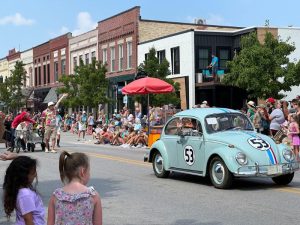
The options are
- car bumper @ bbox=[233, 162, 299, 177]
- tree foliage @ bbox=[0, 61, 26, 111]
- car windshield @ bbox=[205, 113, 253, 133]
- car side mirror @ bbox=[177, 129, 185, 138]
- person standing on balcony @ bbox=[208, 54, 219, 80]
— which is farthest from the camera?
tree foliage @ bbox=[0, 61, 26, 111]

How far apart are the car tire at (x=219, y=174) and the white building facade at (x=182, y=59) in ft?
85.3

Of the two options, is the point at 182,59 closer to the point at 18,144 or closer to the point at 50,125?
the point at 50,125

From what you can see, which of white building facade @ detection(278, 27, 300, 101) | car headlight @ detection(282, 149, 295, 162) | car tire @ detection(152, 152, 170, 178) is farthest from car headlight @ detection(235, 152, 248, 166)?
white building facade @ detection(278, 27, 300, 101)

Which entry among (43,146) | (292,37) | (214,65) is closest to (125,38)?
(214,65)

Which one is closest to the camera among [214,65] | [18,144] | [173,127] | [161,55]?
[173,127]

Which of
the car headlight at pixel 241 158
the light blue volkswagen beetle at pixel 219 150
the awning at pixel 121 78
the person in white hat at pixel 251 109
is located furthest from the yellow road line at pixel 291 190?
the awning at pixel 121 78

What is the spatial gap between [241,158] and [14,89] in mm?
54822

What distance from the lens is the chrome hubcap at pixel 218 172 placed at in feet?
35.2

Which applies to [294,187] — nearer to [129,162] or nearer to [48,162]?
[129,162]

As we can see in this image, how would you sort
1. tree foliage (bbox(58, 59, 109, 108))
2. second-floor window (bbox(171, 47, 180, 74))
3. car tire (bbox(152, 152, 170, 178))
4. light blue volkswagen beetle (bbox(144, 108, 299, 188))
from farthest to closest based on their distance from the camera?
tree foliage (bbox(58, 59, 109, 108)) < second-floor window (bbox(171, 47, 180, 74)) < car tire (bbox(152, 152, 170, 178)) < light blue volkswagen beetle (bbox(144, 108, 299, 188))

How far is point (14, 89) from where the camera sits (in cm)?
6228

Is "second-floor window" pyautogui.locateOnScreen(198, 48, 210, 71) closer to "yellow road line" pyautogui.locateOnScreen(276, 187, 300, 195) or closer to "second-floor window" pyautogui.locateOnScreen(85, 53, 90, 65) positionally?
"second-floor window" pyautogui.locateOnScreen(85, 53, 90, 65)

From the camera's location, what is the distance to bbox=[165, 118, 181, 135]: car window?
12416 mm

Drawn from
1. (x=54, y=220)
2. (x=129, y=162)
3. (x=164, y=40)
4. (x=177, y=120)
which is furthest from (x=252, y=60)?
(x=54, y=220)
